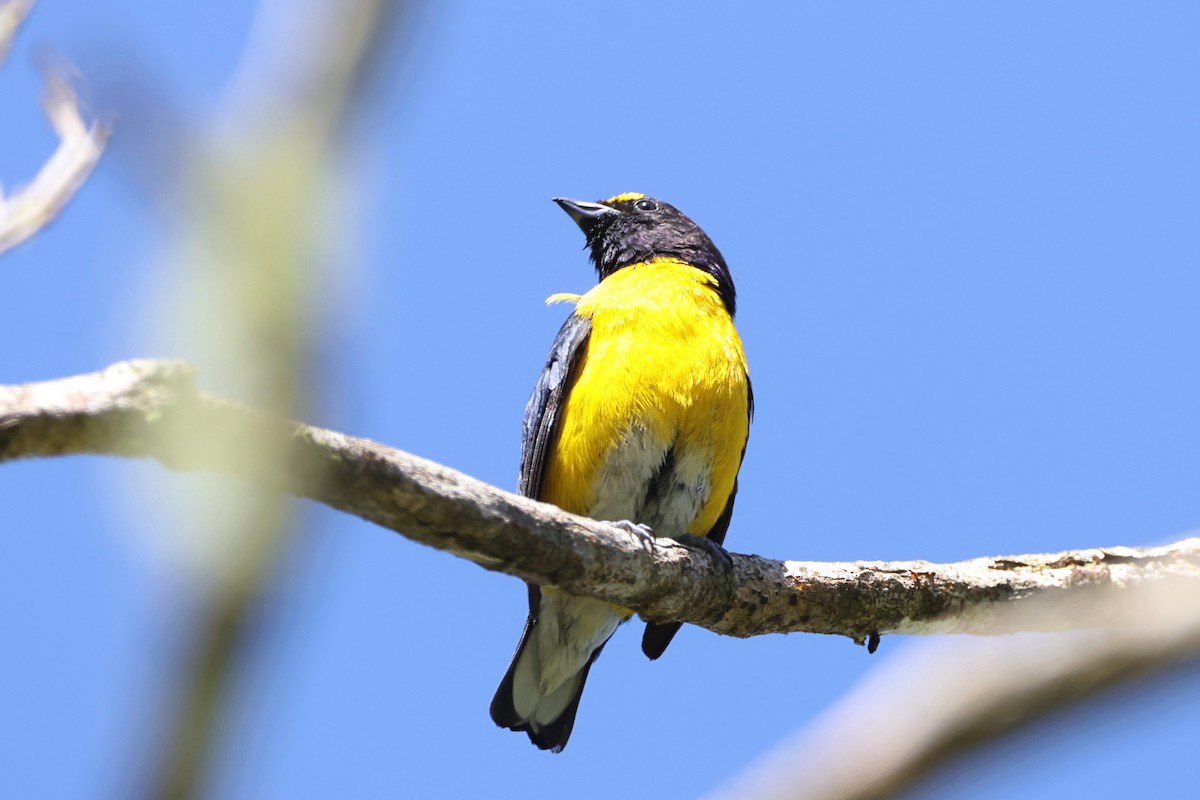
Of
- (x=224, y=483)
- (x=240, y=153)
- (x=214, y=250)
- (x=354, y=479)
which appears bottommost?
(x=224, y=483)

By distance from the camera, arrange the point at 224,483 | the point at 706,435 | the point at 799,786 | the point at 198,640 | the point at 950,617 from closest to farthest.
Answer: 1. the point at 198,640
2. the point at 224,483
3. the point at 799,786
4. the point at 950,617
5. the point at 706,435

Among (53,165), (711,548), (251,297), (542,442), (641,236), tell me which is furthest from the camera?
(641,236)

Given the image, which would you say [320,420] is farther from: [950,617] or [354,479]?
[950,617]

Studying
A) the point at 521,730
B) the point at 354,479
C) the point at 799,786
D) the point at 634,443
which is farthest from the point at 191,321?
the point at 521,730

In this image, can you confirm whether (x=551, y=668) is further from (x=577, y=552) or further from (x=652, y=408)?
(x=577, y=552)

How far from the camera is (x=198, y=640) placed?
946 millimetres

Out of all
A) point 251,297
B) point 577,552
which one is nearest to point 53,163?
point 577,552

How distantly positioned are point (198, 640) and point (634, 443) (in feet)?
17.1

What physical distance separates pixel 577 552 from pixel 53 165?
7.73ft

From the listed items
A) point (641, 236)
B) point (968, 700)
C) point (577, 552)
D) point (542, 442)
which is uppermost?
point (641, 236)

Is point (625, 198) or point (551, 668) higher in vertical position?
point (625, 198)

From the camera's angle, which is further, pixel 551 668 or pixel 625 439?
pixel 551 668

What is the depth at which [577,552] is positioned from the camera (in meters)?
4.76

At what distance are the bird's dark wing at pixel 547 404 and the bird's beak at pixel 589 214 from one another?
1.68 meters
